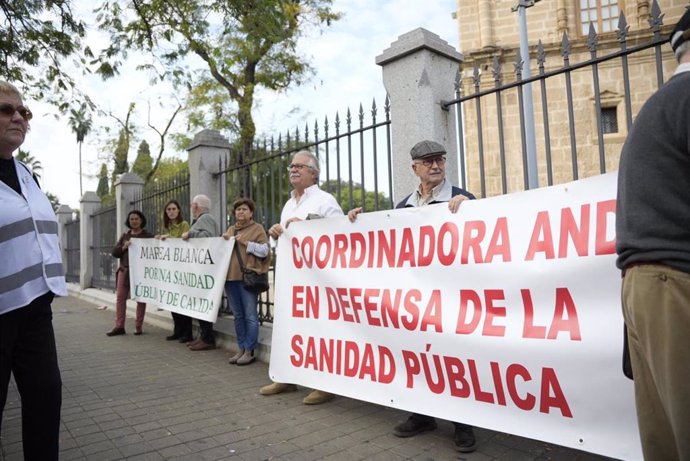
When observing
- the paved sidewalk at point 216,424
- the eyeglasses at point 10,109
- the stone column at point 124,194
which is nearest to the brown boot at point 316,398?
the paved sidewalk at point 216,424

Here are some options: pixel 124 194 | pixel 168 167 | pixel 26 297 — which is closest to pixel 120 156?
pixel 168 167

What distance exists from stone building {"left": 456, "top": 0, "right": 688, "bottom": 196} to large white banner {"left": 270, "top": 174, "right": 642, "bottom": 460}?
9807mm

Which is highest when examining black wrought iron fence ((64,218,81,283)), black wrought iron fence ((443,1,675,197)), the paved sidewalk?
black wrought iron fence ((443,1,675,197))

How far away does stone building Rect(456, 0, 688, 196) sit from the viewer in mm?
13750

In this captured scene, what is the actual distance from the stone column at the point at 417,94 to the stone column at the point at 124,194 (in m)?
7.29

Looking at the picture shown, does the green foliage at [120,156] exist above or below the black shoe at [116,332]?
above

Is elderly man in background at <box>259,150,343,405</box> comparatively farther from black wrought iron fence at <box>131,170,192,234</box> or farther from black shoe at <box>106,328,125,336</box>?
black shoe at <box>106,328,125,336</box>

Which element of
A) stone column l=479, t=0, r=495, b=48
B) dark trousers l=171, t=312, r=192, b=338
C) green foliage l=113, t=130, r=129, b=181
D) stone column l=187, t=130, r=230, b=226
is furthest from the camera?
green foliage l=113, t=130, r=129, b=181

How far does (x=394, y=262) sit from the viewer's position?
318 centimetres

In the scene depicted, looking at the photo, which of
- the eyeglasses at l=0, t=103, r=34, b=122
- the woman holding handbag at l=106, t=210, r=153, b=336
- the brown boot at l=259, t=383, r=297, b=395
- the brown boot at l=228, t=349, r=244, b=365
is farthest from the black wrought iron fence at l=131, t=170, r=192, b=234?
the eyeglasses at l=0, t=103, r=34, b=122

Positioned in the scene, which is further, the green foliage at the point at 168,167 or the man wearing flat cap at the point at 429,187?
the green foliage at the point at 168,167

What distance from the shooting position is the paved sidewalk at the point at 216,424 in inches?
113

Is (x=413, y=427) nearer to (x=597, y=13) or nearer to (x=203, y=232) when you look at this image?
(x=203, y=232)

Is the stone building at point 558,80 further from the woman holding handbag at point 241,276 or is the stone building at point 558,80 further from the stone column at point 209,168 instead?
the woman holding handbag at point 241,276
